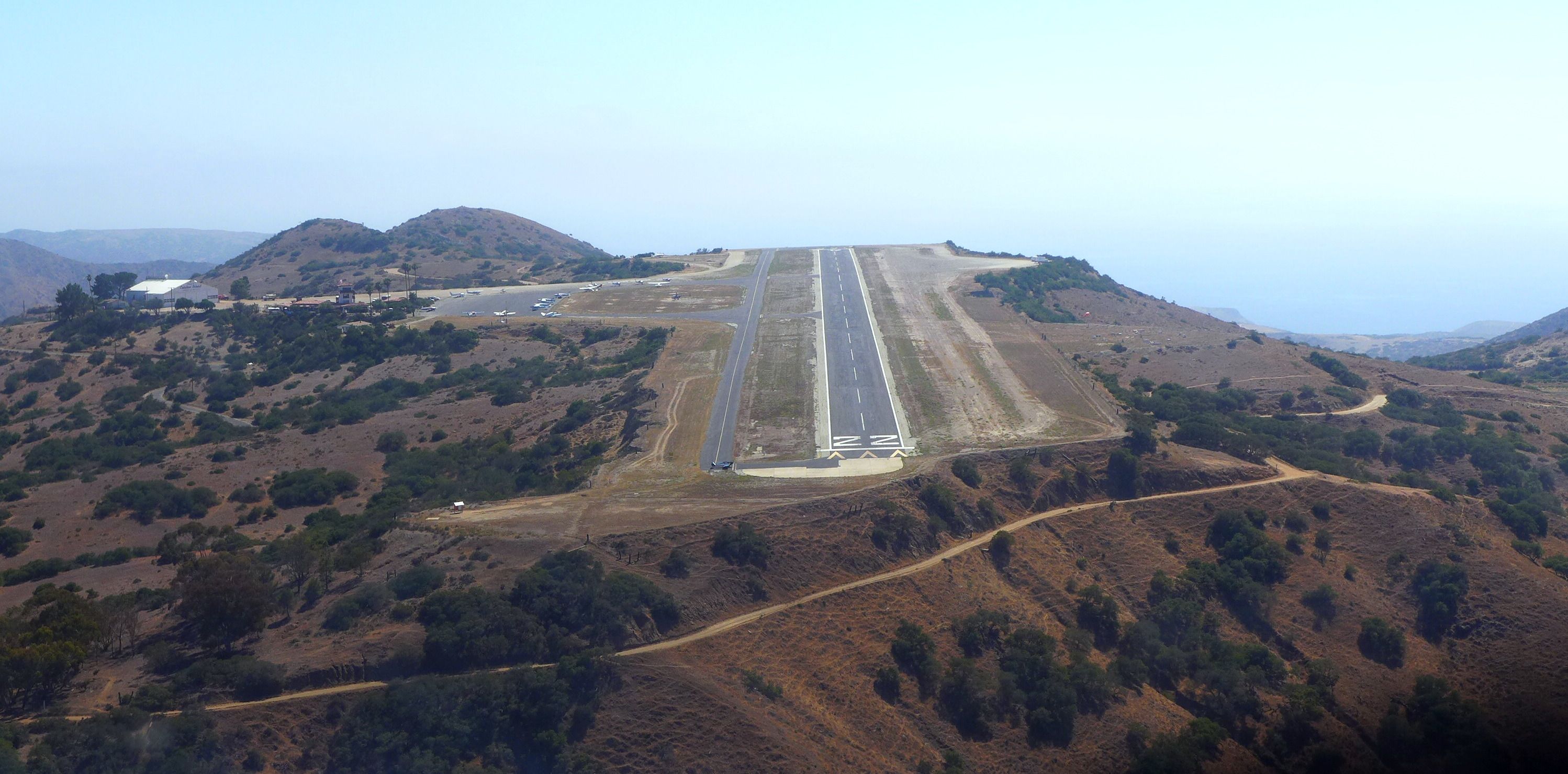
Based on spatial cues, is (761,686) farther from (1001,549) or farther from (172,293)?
(172,293)

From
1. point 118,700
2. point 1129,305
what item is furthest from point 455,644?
point 1129,305

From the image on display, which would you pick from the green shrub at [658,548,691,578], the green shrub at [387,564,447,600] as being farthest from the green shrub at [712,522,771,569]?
the green shrub at [387,564,447,600]

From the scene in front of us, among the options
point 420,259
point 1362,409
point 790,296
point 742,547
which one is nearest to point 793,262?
point 790,296

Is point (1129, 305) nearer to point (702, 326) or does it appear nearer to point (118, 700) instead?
point (702, 326)

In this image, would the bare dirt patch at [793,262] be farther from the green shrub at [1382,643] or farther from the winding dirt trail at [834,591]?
the green shrub at [1382,643]

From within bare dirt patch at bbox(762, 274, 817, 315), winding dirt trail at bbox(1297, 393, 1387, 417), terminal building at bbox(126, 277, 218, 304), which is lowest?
winding dirt trail at bbox(1297, 393, 1387, 417)

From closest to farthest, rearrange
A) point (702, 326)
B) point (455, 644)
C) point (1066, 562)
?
point (455, 644)
point (1066, 562)
point (702, 326)

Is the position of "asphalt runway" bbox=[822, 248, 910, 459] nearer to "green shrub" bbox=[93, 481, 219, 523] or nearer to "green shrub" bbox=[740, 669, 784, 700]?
"green shrub" bbox=[740, 669, 784, 700]
